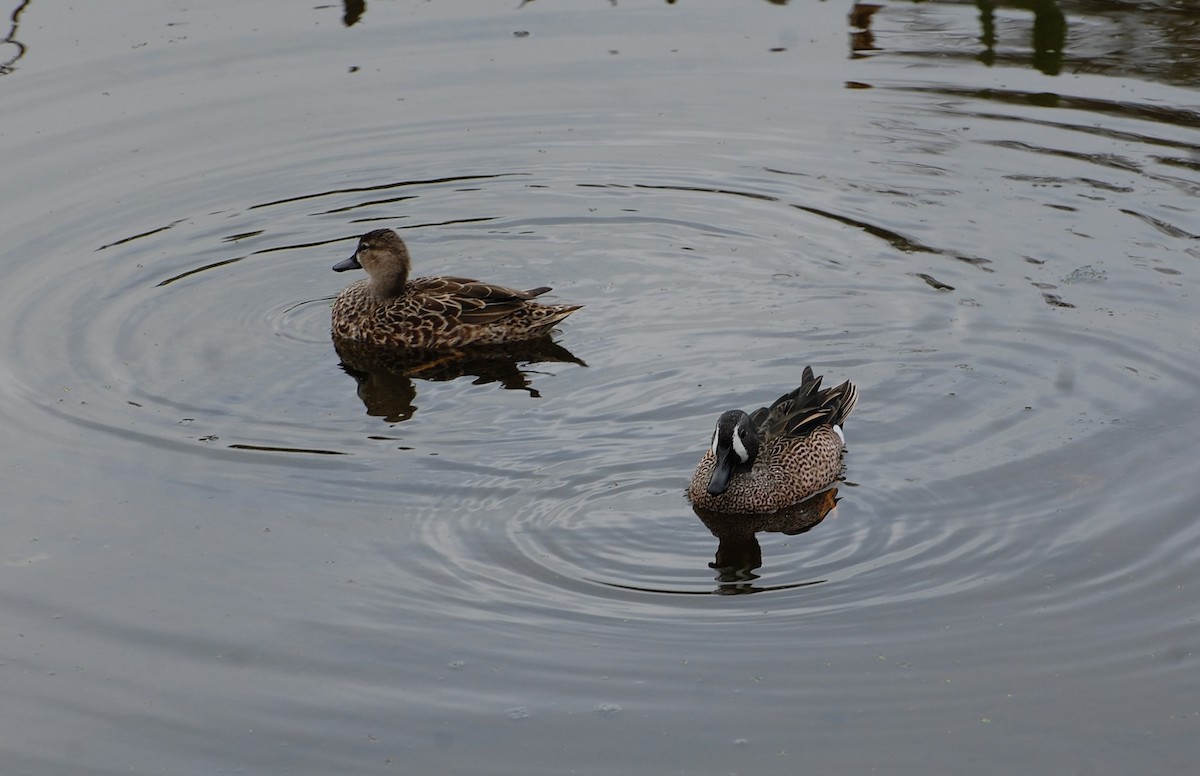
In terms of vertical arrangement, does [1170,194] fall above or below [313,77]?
below

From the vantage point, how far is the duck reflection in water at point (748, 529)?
8.22 m

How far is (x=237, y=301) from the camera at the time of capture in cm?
1202

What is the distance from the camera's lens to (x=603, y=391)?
1040cm

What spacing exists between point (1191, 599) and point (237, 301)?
7.39 m

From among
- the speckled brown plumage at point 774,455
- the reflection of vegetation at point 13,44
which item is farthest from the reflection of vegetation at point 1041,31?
the reflection of vegetation at point 13,44

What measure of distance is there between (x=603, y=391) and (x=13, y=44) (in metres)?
10.1

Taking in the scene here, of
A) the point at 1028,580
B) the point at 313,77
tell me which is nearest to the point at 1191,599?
the point at 1028,580

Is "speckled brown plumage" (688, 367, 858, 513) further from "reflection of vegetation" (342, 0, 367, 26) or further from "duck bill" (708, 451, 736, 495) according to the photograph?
"reflection of vegetation" (342, 0, 367, 26)

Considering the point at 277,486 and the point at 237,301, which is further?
the point at 237,301

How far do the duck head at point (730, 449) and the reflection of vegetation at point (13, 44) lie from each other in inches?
425

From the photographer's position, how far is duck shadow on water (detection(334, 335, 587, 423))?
10.9 m

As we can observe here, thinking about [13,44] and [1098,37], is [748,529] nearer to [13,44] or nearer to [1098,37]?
[1098,37]

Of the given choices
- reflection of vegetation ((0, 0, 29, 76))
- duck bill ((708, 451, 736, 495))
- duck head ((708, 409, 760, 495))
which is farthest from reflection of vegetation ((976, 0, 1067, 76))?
reflection of vegetation ((0, 0, 29, 76))

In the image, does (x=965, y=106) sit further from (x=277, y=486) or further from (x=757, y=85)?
(x=277, y=486)
